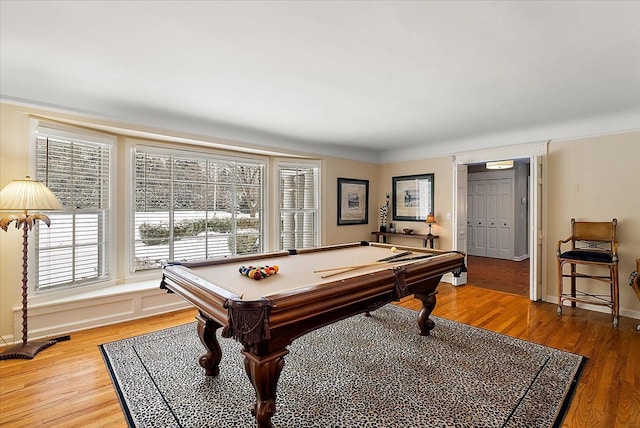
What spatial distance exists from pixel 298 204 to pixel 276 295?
3856mm

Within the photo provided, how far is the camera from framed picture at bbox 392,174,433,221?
562 cm

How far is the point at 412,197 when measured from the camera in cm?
585

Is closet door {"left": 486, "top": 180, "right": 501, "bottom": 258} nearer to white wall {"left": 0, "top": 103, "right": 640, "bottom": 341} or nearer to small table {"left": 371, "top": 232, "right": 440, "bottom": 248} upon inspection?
small table {"left": 371, "top": 232, "right": 440, "bottom": 248}

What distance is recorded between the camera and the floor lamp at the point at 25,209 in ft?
8.51

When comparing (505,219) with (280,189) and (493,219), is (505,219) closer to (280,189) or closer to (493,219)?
(493,219)

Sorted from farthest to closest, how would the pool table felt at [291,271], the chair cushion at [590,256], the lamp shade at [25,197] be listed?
the chair cushion at [590,256] → the lamp shade at [25,197] → the pool table felt at [291,271]

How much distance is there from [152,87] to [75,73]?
57cm

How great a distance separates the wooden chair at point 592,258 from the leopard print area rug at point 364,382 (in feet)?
4.64

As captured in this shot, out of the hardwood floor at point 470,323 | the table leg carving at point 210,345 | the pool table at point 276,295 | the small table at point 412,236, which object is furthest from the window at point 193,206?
the small table at point 412,236

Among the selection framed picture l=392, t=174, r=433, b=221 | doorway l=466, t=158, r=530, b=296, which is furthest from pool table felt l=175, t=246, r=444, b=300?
doorway l=466, t=158, r=530, b=296

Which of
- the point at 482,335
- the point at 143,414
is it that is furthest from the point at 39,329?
the point at 482,335

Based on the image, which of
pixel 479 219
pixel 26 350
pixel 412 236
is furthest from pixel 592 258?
pixel 26 350

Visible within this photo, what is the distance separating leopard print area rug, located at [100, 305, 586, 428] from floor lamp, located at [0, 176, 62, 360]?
0.64 metres

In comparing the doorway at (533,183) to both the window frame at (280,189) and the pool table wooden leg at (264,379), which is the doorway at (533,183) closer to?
the window frame at (280,189)
